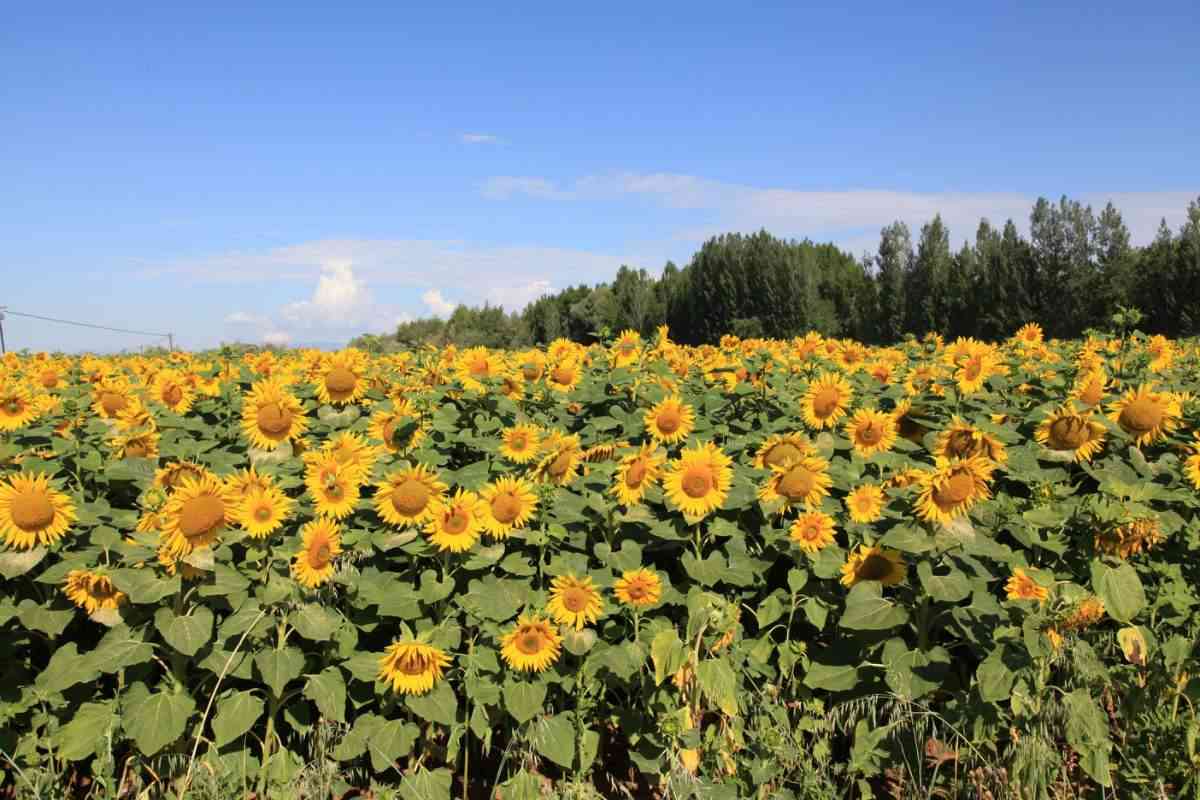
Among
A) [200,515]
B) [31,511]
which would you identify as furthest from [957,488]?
[31,511]

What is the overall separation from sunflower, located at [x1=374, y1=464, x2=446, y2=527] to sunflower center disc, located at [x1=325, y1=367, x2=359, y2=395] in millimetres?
1333

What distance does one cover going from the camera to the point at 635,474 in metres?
3.35

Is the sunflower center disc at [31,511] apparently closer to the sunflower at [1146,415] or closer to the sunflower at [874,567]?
the sunflower at [874,567]

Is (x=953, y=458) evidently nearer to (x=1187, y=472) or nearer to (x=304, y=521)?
(x=1187, y=472)

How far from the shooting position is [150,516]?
3014mm

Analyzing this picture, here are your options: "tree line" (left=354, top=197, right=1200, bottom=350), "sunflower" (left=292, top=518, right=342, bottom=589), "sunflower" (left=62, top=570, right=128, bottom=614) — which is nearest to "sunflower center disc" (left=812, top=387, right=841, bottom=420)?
"sunflower" (left=292, top=518, right=342, bottom=589)

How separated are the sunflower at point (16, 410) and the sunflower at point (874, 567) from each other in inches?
170

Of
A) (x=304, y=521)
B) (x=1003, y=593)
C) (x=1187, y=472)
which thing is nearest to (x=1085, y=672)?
(x=1003, y=593)

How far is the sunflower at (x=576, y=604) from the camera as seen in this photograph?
304cm

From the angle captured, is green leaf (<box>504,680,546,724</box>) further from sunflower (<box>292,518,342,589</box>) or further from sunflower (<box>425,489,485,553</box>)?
sunflower (<box>292,518,342,589</box>)

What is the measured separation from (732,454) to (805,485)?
2.54 feet

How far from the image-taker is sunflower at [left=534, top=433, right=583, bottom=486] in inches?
137

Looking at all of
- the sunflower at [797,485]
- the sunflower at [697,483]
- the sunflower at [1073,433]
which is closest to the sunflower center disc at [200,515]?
the sunflower at [697,483]

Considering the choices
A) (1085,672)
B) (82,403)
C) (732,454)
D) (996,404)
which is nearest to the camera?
(1085,672)
